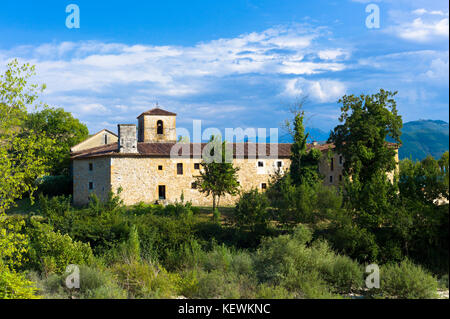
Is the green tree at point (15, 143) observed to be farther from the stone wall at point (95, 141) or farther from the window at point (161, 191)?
the stone wall at point (95, 141)

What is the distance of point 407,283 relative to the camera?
9430 mm

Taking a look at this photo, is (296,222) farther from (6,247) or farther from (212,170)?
(6,247)

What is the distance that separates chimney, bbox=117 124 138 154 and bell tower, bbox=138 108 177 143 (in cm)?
567

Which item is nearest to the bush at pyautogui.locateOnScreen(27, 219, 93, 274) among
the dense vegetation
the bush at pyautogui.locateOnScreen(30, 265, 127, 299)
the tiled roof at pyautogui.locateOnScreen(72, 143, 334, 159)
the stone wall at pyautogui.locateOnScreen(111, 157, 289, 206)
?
the dense vegetation

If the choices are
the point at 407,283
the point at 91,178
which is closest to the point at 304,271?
the point at 407,283

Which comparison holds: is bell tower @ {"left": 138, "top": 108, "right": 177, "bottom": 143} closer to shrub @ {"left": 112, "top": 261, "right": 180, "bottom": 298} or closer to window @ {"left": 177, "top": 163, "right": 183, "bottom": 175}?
window @ {"left": 177, "top": 163, "right": 183, "bottom": 175}

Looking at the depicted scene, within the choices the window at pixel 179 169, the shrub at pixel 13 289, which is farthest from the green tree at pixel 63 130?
the shrub at pixel 13 289

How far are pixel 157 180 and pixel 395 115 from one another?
1851cm

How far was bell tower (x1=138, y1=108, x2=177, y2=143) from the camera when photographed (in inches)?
1473

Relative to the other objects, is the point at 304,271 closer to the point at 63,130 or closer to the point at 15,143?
the point at 15,143

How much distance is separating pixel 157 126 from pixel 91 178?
28.0ft

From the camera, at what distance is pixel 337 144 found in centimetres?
2641

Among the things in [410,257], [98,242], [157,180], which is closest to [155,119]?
[157,180]
